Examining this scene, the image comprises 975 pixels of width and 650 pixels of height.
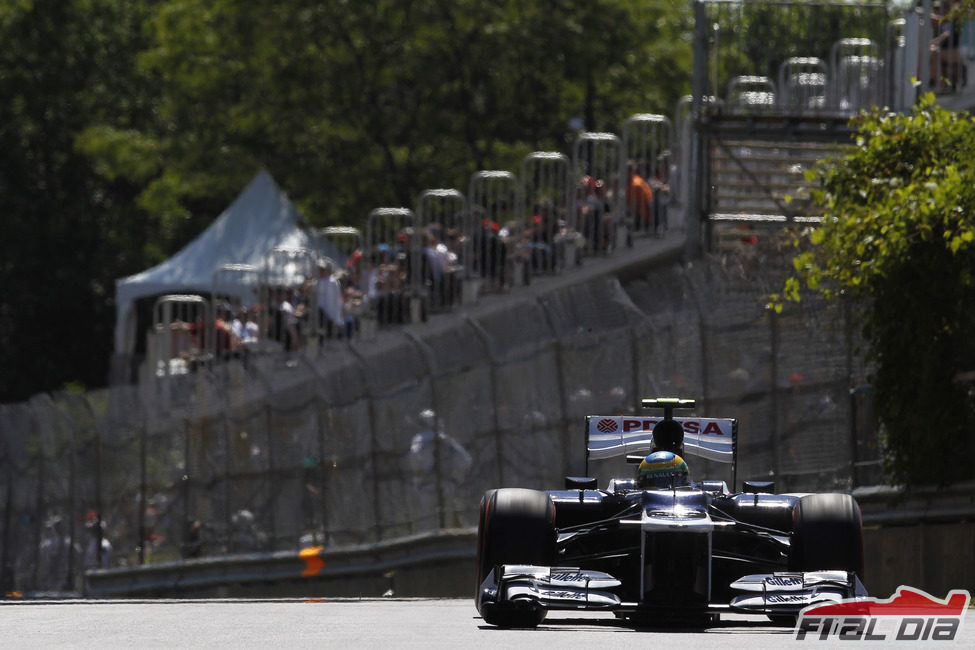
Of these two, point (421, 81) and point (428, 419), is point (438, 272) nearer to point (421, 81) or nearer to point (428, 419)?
point (428, 419)

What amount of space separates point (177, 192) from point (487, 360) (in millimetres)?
26538

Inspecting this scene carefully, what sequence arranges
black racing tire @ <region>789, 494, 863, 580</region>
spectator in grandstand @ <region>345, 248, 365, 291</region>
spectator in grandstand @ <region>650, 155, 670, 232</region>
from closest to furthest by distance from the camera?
black racing tire @ <region>789, 494, 863, 580</region> < spectator in grandstand @ <region>650, 155, 670, 232</region> < spectator in grandstand @ <region>345, 248, 365, 291</region>

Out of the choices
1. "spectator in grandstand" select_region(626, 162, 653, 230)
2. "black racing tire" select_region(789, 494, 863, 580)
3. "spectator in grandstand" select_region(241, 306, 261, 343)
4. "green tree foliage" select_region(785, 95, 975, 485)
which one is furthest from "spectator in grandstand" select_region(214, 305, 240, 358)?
"black racing tire" select_region(789, 494, 863, 580)

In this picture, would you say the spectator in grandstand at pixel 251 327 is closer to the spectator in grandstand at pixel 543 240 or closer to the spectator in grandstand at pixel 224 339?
the spectator in grandstand at pixel 224 339

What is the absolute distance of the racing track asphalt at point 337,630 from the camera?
9539 millimetres

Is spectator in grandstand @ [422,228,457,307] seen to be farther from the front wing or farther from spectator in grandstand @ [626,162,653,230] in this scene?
the front wing

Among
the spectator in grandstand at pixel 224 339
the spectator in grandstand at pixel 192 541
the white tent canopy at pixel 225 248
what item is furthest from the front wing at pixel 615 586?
the white tent canopy at pixel 225 248

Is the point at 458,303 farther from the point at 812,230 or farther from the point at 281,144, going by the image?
the point at 281,144

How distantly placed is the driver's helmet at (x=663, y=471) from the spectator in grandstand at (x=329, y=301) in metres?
12.1

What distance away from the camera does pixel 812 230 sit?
53.9ft

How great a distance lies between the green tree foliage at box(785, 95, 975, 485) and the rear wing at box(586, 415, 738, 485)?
3500 millimetres

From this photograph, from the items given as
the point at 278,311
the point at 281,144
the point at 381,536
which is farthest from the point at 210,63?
the point at 381,536

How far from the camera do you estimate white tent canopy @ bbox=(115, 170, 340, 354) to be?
32281mm

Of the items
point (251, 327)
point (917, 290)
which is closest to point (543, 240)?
point (251, 327)
